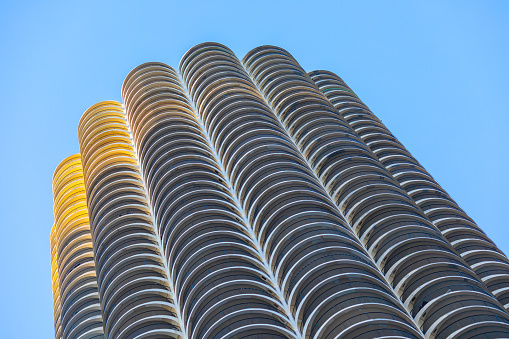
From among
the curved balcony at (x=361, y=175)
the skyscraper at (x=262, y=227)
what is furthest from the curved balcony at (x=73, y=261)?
the curved balcony at (x=361, y=175)

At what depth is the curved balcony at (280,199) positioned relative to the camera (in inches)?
2386

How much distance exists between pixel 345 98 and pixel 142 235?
45.6 metres

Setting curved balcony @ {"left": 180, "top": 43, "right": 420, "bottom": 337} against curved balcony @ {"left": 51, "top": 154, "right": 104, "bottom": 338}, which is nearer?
curved balcony @ {"left": 180, "top": 43, "right": 420, "bottom": 337}

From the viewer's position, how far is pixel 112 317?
6675cm

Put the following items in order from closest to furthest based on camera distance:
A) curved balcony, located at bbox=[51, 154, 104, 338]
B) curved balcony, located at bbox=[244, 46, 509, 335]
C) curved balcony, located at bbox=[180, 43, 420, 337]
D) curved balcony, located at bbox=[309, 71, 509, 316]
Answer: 1. curved balcony, located at bbox=[180, 43, 420, 337]
2. curved balcony, located at bbox=[244, 46, 509, 335]
3. curved balcony, located at bbox=[309, 71, 509, 316]
4. curved balcony, located at bbox=[51, 154, 104, 338]

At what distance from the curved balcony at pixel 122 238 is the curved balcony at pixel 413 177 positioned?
3486cm

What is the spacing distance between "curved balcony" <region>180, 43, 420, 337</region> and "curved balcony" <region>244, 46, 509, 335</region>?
2.73 metres

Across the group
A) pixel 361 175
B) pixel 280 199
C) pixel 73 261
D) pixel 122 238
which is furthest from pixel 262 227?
pixel 73 261

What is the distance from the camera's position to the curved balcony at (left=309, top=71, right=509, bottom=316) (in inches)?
2795

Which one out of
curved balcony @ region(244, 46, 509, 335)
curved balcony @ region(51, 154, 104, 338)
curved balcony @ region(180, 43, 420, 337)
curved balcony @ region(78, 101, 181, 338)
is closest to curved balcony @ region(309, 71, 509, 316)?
curved balcony @ region(244, 46, 509, 335)

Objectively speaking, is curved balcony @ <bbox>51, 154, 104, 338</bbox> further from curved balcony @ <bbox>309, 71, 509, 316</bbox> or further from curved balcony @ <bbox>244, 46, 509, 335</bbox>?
curved balcony @ <bbox>309, 71, 509, 316</bbox>

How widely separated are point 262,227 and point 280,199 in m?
4.19

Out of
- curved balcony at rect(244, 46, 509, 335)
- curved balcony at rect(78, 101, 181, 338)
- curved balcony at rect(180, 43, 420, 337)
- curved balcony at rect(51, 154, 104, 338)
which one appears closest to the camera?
curved balcony at rect(180, 43, 420, 337)

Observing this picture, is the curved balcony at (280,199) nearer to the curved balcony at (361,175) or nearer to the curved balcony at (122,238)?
the curved balcony at (361,175)
